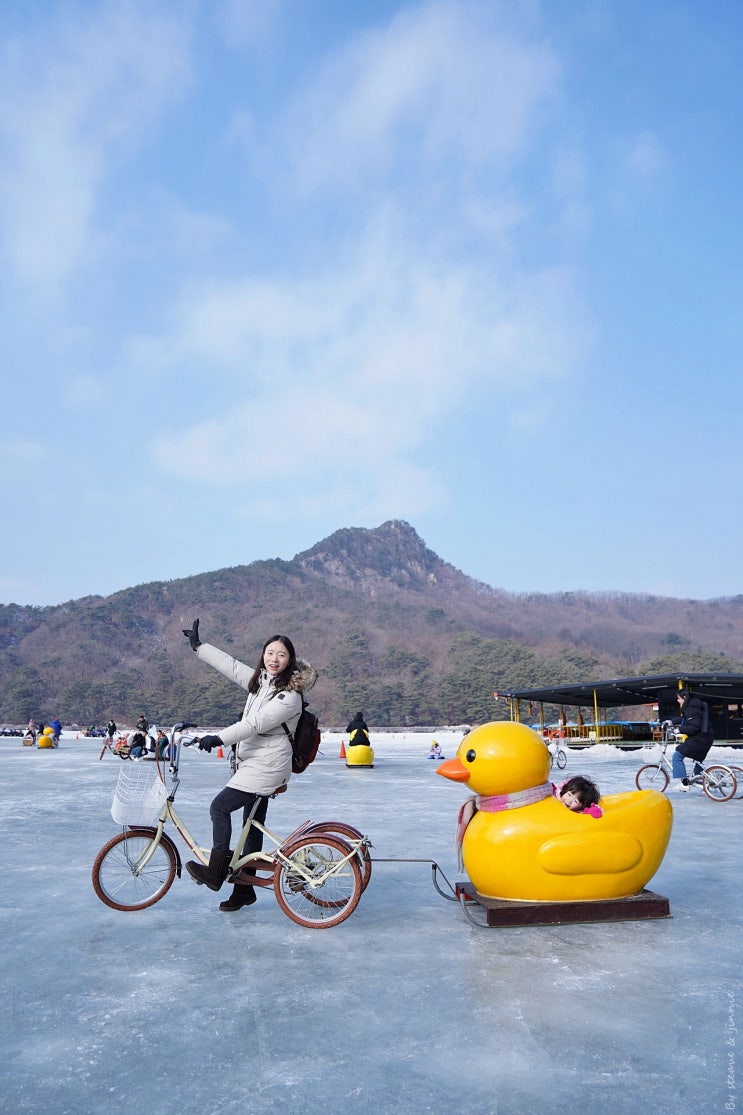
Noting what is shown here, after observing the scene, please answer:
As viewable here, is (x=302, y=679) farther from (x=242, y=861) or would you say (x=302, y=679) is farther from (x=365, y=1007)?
(x=365, y=1007)

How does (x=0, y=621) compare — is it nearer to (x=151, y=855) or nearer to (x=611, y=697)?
(x=611, y=697)

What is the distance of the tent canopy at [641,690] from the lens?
74.5 ft

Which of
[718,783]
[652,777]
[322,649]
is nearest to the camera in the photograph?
[718,783]

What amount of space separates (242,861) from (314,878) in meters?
0.48

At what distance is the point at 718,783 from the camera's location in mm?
11398

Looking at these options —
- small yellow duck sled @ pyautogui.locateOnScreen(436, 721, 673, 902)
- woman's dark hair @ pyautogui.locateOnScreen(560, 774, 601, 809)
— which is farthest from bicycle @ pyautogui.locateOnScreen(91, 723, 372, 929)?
woman's dark hair @ pyautogui.locateOnScreen(560, 774, 601, 809)

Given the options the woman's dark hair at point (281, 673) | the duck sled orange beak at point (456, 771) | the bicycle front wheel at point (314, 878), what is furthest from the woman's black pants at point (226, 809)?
the duck sled orange beak at point (456, 771)

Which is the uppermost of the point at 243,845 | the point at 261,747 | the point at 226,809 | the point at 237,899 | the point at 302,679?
the point at 302,679

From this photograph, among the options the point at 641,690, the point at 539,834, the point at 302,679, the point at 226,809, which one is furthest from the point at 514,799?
the point at 641,690

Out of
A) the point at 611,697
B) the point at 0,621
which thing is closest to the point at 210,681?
the point at 611,697

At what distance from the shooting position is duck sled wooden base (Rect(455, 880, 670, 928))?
4664 mm

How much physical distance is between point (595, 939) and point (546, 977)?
0.81 m

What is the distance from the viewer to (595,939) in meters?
4.49

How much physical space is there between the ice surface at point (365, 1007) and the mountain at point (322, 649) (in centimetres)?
6492
